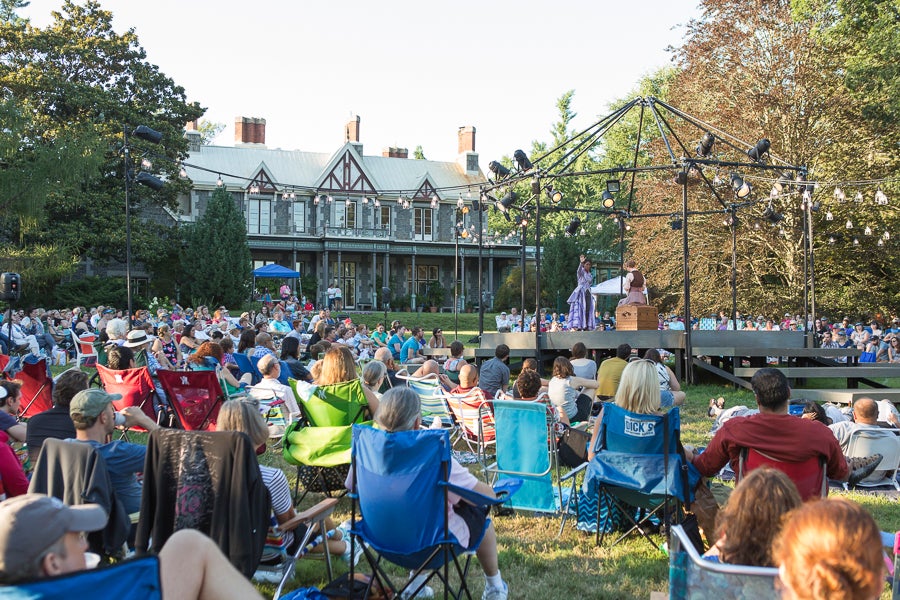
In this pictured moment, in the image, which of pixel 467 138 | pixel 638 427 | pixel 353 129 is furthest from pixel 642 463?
pixel 467 138

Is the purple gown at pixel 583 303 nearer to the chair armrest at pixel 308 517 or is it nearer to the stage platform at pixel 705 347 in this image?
the stage platform at pixel 705 347

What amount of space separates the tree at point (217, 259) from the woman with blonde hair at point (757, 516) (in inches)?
1249

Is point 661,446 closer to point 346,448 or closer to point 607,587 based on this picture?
point 607,587

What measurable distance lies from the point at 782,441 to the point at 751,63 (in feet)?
82.7

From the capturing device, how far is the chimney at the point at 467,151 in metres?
47.2

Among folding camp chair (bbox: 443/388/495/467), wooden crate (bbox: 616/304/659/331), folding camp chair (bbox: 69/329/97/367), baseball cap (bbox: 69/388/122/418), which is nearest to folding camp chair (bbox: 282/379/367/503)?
baseball cap (bbox: 69/388/122/418)

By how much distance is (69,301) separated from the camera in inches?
1148

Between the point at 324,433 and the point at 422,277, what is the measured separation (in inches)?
1559

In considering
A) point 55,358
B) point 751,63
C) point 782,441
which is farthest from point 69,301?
point 782,441

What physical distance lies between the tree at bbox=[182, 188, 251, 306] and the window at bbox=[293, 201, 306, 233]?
26.7 feet

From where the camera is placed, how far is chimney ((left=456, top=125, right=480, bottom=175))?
155ft

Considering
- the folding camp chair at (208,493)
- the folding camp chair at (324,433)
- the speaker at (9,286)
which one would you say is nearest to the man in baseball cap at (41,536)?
the folding camp chair at (208,493)

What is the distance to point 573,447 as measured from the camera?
6094mm

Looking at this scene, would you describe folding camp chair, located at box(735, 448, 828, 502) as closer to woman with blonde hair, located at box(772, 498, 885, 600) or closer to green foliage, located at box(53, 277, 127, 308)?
woman with blonde hair, located at box(772, 498, 885, 600)
